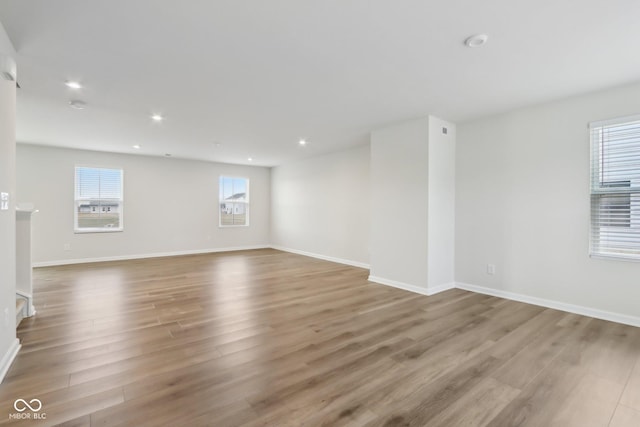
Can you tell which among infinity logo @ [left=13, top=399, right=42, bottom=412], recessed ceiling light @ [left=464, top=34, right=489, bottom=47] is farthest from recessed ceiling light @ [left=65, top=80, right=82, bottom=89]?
recessed ceiling light @ [left=464, top=34, right=489, bottom=47]

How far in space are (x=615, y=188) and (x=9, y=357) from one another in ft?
18.8

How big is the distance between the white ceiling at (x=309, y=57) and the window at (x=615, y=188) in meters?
0.52

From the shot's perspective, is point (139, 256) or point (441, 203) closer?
point (441, 203)

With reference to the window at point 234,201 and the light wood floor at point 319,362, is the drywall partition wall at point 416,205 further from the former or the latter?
the window at point 234,201

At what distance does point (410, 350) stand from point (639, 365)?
5.65 ft

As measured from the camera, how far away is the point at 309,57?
2605 mm

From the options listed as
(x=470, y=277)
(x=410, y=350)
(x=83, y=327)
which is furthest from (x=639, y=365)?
(x=83, y=327)

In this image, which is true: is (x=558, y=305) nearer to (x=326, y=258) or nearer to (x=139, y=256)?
(x=326, y=258)

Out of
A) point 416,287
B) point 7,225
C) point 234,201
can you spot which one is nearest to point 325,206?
point 234,201

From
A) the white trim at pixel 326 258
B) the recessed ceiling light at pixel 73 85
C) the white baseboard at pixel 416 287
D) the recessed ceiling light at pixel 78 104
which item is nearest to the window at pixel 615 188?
the white baseboard at pixel 416 287

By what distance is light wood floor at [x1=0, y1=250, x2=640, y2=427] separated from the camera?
1754 millimetres

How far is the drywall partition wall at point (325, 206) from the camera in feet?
20.6

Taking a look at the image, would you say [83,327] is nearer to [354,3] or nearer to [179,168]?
[354,3]

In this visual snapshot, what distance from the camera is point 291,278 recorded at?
5.18 metres
